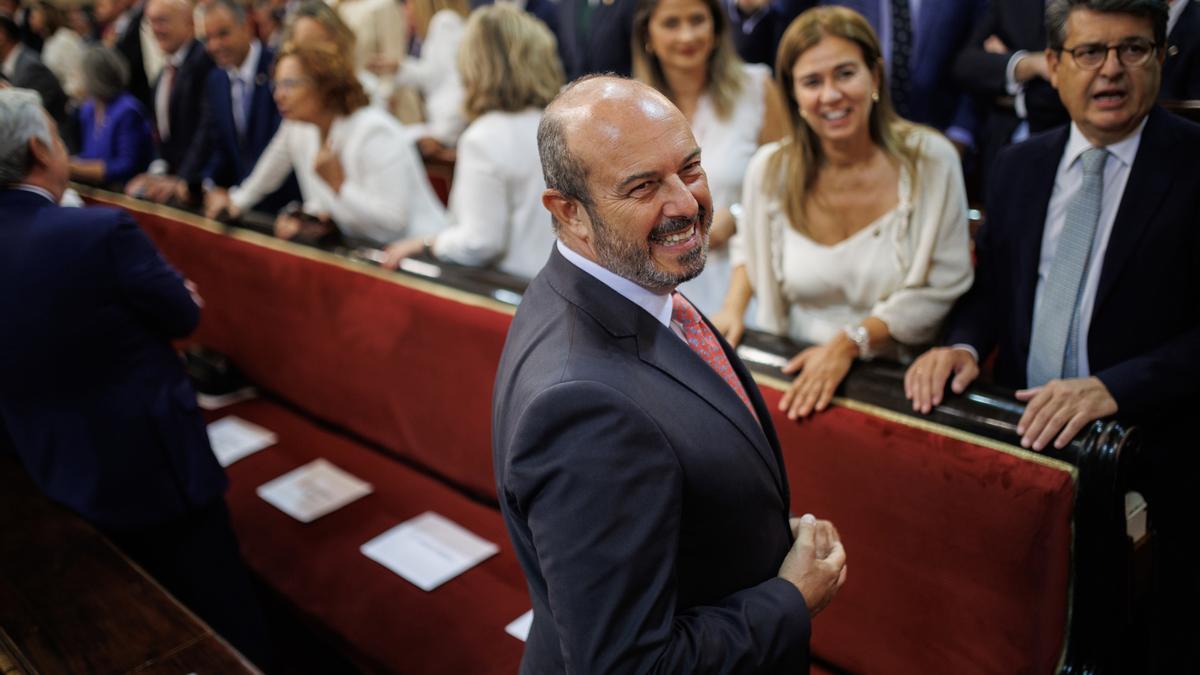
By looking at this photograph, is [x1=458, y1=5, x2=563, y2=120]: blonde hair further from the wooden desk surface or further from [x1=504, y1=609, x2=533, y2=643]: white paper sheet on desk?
the wooden desk surface

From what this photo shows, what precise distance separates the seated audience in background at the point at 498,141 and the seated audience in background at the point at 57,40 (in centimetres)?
506

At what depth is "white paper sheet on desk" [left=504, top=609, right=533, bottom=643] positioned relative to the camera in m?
2.09

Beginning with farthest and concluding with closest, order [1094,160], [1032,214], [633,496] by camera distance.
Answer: [1032,214]
[1094,160]
[633,496]

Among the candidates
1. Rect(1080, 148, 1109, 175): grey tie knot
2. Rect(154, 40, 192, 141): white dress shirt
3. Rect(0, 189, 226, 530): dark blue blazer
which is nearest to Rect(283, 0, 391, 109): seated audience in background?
Rect(154, 40, 192, 141): white dress shirt

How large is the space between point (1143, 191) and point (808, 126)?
27.0 inches

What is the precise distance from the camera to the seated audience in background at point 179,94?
4168mm

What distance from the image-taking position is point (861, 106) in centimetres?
197

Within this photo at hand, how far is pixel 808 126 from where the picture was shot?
2.07 m

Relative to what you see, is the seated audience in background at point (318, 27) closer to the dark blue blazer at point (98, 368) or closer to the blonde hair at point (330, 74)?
the blonde hair at point (330, 74)

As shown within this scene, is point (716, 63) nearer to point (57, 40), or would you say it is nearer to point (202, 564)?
point (202, 564)

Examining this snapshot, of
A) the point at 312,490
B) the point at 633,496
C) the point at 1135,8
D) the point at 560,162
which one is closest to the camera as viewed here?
the point at 633,496

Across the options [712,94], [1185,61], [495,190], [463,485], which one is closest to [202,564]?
[463,485]

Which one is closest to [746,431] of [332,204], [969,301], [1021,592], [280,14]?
[1021,592]

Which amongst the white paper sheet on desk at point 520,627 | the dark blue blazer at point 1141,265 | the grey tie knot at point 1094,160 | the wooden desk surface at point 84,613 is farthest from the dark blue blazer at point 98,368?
the grey tie knot at point 1094,160
